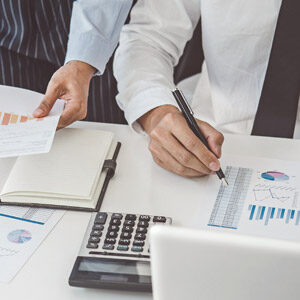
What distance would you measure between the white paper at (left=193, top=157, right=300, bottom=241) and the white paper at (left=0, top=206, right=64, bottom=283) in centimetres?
24

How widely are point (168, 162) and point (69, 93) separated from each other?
278mm

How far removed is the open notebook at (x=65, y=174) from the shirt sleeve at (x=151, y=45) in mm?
150

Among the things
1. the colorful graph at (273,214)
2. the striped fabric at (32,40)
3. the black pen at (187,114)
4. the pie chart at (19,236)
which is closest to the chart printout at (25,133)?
the pie chart at (19,236)

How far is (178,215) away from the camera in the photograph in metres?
0.86

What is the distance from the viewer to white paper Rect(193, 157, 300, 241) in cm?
82

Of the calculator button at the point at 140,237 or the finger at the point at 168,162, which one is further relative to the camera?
the finger at the point at 168,162

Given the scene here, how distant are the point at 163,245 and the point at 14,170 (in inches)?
21.3

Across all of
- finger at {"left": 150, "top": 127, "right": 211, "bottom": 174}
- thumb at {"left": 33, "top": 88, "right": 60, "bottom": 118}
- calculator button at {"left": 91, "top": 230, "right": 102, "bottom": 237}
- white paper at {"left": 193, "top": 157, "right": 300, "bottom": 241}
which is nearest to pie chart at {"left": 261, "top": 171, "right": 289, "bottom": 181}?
white paper at {"left": 193, "top": 157, "right": 300, "bottom": 241}

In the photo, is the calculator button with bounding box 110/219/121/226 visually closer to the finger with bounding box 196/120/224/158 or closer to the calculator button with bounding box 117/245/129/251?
the calculator button with bounding box 117/245/129/251

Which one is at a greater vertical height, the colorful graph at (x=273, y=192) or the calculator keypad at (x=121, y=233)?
the colorful graph at (x=273, y=192)

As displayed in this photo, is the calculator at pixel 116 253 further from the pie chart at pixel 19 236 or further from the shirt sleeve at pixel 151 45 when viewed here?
the shirt sleeve at pixel 151 45

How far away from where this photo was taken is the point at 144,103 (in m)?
1.09

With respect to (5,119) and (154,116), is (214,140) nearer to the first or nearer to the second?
(154,116)

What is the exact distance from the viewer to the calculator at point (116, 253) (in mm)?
710
